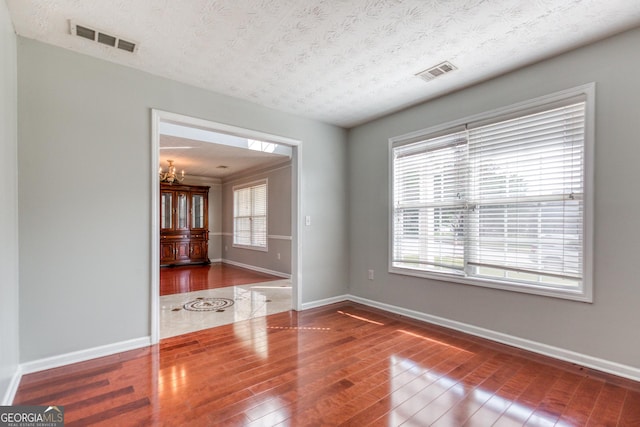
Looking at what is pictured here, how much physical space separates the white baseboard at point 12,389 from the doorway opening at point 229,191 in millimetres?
886

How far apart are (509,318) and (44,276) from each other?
3.90 meters

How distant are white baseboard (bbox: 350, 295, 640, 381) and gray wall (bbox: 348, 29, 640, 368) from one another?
38 millimetres

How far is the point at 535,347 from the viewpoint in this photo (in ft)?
8.65

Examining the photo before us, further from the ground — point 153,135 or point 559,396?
point 153,135

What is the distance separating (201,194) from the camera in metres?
8.39

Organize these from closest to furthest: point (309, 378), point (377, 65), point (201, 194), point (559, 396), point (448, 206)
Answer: point (559, 396) < point (309, 378) < point (377, 65) < point (448, 206) < point (201, 194)

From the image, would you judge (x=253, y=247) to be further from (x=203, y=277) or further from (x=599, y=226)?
(x=599, y=226)

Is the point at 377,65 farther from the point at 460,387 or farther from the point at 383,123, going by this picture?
the point at 460,387

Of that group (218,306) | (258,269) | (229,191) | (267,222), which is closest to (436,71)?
(218,306)

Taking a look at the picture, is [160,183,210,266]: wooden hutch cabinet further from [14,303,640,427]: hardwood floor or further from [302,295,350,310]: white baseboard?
[14,303,640,427]: hardwood floor

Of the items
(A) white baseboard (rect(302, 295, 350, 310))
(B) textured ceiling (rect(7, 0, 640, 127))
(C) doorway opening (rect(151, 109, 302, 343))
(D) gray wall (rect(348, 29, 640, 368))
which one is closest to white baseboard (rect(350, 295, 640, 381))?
(D) gray wall (rect(348, 29, 640, 368))

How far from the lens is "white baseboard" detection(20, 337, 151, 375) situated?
91.3 inches

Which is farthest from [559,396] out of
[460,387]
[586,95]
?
[586,95]

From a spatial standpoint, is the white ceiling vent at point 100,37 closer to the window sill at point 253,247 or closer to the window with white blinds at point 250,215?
the window with white blinds at point 250,215
